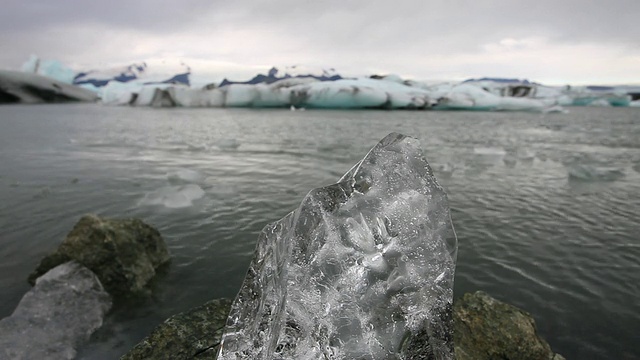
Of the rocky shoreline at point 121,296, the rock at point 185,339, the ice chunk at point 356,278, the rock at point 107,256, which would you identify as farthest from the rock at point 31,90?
the ice chunk at point 356,278

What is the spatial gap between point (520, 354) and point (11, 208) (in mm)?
11028

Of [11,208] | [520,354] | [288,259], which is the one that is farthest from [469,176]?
[11,208]

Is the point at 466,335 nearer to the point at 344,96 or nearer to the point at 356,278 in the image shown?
the point at 356,278

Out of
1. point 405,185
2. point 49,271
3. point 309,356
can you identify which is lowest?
point 49,271

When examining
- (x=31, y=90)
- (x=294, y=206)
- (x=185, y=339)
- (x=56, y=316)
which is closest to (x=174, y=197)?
(x=294, y=206)

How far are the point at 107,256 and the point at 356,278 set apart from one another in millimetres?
4592

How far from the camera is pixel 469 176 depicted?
13.7m

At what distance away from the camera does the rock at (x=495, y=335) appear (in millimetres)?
4098

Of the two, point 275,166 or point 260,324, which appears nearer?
point 260,324

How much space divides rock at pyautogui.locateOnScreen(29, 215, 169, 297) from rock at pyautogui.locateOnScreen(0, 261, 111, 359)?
0.53ft

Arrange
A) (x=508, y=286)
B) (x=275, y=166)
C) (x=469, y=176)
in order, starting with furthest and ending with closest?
1. (x=275, y=166)
2. (x=469, y=176)
3. (x=508, y=286)

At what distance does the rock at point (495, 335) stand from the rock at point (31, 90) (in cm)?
7194

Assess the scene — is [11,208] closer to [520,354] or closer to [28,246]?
[28,246]

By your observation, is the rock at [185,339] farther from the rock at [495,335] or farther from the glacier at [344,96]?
the glacier at [344,96]
